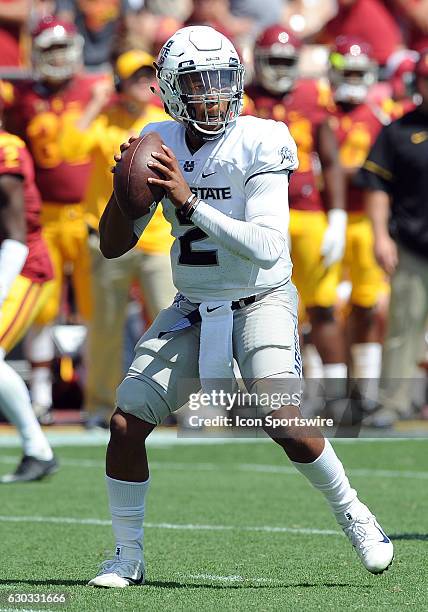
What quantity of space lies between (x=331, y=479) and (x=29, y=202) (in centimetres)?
325

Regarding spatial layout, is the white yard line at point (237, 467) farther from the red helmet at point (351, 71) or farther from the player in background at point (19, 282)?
the red helmet at point (351, 71)

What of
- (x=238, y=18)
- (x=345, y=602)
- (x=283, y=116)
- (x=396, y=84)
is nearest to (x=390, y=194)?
(x=283, y=116)

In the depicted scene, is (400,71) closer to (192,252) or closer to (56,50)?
(56,50)

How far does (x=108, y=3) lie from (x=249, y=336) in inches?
304

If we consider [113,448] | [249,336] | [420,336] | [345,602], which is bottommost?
[420,336]

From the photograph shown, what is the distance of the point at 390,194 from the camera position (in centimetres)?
931

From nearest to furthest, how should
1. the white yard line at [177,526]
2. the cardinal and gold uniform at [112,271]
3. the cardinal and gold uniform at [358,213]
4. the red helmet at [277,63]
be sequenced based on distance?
the white yard line at [177,526]
the cardinal and gold uniform at [112,271]
the red helmet at [277,63]
the cardinal and gold uniform at [358,213]

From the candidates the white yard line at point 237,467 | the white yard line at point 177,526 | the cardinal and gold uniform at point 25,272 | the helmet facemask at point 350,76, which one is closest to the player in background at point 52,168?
the white yard line at point 237,467

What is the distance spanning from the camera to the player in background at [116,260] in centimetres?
904

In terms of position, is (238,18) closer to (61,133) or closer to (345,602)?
(61,133)

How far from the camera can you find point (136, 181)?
4.49 metres

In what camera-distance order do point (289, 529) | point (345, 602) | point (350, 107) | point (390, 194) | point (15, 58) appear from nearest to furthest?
1. point (345, 602)
2. point (289, 529)
3. point (390, 194)
4. point (350, 107)
5. point (15, 58)

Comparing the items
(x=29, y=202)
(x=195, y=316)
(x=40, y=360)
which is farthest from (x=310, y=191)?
(x=195, y=316)

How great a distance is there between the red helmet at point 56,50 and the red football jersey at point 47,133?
0.13m
